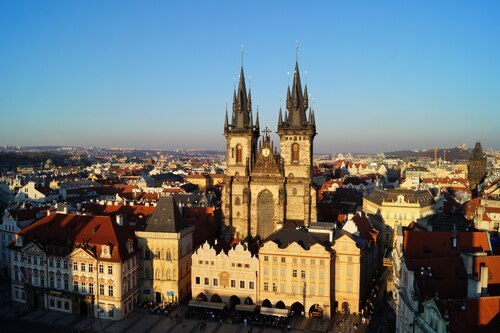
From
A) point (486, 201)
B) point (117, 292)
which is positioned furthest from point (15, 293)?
point (486, 201)

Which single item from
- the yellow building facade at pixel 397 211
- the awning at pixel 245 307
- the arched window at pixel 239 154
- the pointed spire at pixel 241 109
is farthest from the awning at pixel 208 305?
the yellow building facade at pixel 397 211

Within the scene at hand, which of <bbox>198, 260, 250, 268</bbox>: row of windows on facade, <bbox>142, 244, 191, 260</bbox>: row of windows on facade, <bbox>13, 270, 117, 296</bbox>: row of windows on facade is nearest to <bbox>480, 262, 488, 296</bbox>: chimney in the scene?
<bbox>198, 260, 250, 268</bbox>: row of windows on facade

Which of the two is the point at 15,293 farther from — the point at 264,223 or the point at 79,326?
the point at 264,223

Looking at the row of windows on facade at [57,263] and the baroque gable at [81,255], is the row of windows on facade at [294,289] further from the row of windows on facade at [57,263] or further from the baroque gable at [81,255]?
the baroque gable at [81,255]

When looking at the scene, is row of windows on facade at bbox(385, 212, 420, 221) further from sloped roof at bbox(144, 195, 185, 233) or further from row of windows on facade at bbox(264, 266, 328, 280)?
sloped roof at bbox(144, 195, 185, 233)

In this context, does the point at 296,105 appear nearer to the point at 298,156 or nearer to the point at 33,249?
the point at 298,156

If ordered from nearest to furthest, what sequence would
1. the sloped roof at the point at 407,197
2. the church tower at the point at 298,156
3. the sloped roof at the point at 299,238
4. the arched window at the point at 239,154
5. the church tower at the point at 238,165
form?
the sloped roof at the point at 299,238, the church tower at the point at 298,156, the church tower at the point at 238,165, the arched window at the point at 239,154, the sloped roof at the point at 407,197

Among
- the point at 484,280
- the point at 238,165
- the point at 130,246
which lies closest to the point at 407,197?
the point at 238,165
